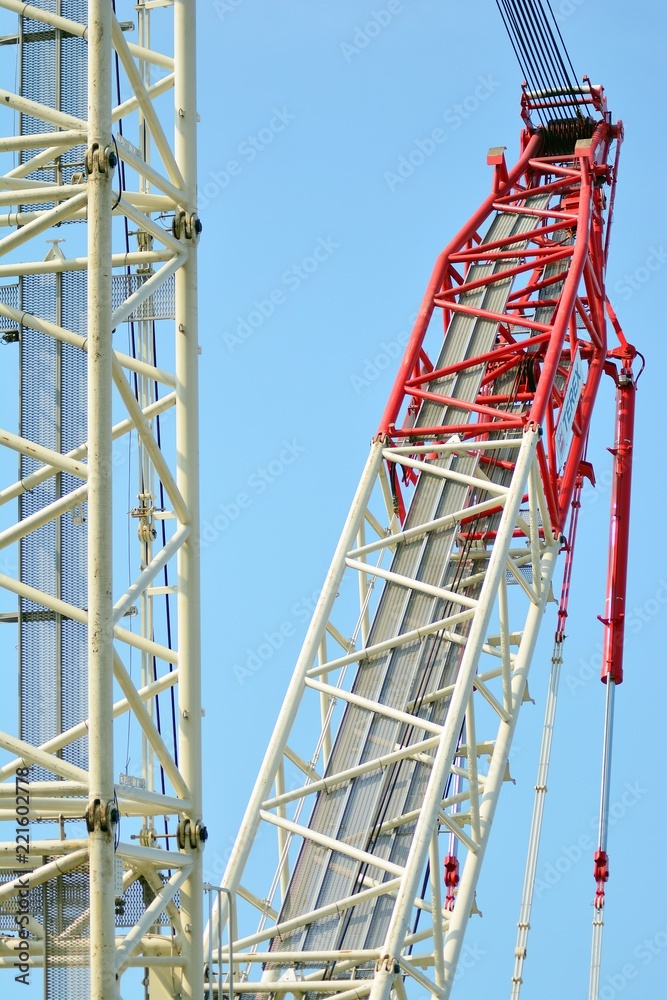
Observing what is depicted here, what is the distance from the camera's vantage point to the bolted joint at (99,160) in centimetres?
1750

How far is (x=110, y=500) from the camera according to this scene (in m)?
16.9

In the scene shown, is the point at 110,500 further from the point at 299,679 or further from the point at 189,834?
the point at 299,679

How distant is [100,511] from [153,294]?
11.5 feet

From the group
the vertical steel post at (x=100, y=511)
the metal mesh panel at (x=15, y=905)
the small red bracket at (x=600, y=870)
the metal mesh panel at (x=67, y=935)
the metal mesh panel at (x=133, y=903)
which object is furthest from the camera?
the small red bracket at (x=600, y=870)

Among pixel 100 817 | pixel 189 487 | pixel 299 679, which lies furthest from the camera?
pixel 299 679

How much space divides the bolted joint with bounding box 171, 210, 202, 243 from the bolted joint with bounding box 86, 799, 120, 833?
636 centimetres

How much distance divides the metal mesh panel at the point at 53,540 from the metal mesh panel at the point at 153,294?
538 mm

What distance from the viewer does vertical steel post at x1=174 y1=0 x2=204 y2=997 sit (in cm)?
1842

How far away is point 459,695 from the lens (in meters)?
25.8

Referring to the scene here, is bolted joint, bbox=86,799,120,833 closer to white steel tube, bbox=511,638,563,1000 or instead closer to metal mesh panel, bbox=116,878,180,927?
metal mesh panel, bbox=116,878,180,927

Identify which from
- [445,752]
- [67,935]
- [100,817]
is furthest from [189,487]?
[445,752]

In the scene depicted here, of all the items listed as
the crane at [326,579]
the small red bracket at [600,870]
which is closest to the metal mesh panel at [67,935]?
the crane at [326,579]

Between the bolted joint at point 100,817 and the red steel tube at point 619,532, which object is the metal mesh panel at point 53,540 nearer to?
the bolted joint at point 100,817

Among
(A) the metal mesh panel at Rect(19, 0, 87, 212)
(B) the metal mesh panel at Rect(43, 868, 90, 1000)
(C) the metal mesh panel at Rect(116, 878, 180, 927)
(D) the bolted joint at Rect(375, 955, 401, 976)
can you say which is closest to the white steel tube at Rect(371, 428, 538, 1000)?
(D) the bolted joint at Rect(375, 955, 401, 976)
